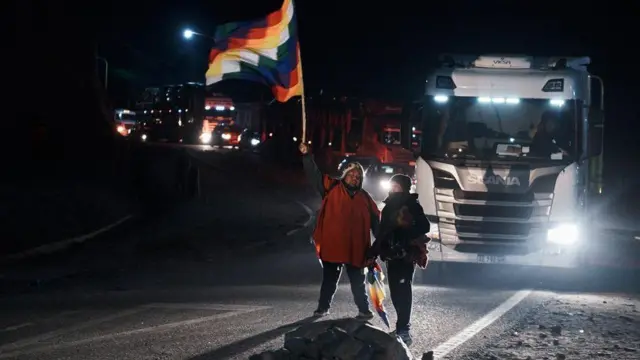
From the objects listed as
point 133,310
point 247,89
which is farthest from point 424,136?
point 247,89

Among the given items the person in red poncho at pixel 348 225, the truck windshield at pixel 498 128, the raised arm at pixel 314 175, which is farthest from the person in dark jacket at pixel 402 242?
the truck windshield at pixel 498 128

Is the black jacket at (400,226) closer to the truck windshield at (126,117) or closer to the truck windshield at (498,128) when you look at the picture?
the truck windshield at (498,128)

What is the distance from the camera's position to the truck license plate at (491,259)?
13609 mm

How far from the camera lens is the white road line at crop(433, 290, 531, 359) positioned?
884 cm

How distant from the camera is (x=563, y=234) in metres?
13.5

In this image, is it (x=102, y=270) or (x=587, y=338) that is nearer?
(x=587, y=338)

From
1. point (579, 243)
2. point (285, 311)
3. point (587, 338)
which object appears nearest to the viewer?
point (587, 338)

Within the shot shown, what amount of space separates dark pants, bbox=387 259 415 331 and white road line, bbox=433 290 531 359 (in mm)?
443

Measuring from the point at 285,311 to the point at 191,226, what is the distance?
12.8 metres

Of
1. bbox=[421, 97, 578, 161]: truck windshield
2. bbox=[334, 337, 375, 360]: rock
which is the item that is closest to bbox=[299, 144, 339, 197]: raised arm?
bbox=[334, 337, 375, 360]: rock

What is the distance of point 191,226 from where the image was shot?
23.3m

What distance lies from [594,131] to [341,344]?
303 inches

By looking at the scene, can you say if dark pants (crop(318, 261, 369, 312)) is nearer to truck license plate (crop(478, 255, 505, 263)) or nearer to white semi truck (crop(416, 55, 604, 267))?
white semi truck (crop(416, 55, 604, 267))

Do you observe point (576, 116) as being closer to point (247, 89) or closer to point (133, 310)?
point (133, 310)
